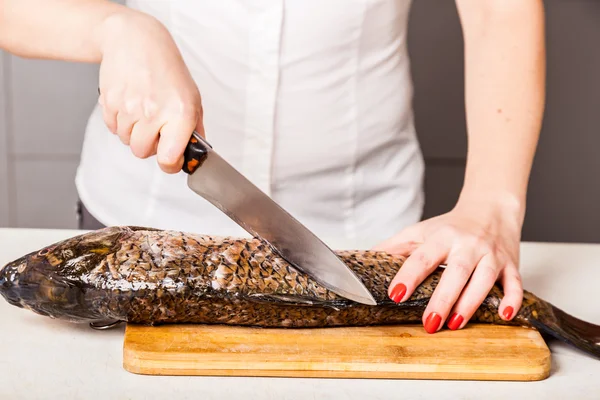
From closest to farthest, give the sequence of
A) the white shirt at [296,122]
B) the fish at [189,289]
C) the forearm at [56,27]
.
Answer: the fish at [189,289] → the forearm at [56,27] → the white shirt at [296,122]

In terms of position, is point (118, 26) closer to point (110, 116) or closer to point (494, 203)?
point (110, 116)

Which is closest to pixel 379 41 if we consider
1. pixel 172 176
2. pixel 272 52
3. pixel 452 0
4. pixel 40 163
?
pixel 272 52

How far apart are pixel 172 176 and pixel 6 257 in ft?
1.36

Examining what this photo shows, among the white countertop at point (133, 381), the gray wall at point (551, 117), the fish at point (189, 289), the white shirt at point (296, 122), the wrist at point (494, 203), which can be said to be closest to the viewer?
the white countertop at point (133, 381)

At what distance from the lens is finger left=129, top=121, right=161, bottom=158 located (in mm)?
1072

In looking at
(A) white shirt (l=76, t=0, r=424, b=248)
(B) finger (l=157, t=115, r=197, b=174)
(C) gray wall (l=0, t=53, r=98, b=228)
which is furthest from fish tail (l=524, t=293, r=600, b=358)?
(C) gray wall (l=0, t=53, r=98, b=228)

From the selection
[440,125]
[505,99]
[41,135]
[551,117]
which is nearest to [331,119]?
[505,99]

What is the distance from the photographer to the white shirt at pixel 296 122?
5.12 feet

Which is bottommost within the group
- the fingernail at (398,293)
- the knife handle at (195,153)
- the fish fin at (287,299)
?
the fish fin at (287,299)

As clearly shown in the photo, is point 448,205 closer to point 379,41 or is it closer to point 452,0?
point 452,0

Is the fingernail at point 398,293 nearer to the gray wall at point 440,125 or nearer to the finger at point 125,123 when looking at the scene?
the finger at point 125,123

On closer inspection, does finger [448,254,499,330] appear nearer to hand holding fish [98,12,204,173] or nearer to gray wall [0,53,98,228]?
hand holding fish [98,12,204,173]

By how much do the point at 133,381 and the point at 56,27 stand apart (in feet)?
2.00

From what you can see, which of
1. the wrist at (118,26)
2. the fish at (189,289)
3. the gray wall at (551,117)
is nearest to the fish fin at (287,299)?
the fish at (189,289)
